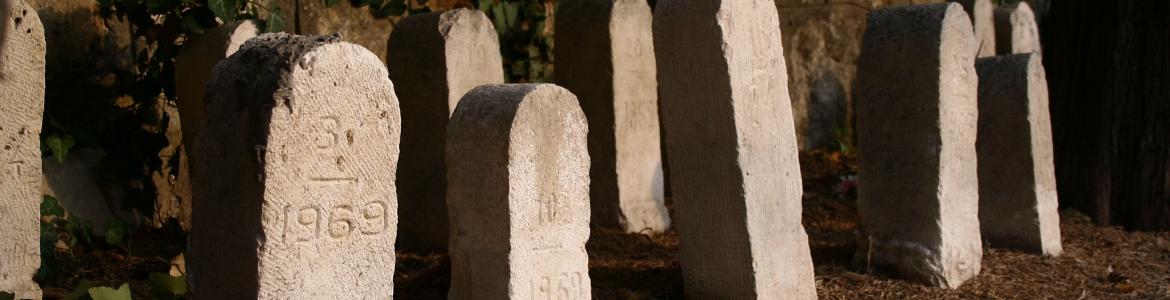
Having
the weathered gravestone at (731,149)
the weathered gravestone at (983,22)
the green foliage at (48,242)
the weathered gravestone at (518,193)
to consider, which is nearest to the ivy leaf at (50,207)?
the green foliage at (48,242)

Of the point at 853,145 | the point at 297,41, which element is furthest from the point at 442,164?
the point at 853,145

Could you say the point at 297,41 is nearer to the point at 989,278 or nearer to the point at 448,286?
the point at 448,286

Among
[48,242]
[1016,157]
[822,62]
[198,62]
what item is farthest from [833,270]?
[822,62]

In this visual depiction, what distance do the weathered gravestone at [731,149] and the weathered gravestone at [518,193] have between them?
0.62 meters

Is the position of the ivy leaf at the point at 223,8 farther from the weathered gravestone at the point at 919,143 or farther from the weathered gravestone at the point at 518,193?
the weathered gravestone at the point at 919,143

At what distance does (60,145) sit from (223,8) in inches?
34.3

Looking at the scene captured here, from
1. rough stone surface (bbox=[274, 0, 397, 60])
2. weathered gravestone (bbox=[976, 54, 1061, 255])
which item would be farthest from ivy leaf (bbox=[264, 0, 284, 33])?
weathered gravestone (bbox=[976, 54, 1061, 255])

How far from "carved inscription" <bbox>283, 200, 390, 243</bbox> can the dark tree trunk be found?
5.29 meters

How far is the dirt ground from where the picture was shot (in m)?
5.06

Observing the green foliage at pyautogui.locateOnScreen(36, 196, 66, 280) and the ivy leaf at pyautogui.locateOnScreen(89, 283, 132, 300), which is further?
the green foliage at pyautogui.locateOnScreen(36, 196, 66, 280)

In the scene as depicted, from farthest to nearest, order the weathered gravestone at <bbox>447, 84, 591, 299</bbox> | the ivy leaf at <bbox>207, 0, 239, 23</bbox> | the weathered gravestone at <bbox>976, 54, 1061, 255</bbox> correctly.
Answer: the weathered gravestone at <bbox>976, 54, 1061, 255</bbox> < the ivy leaf at <bbox>207, 0, 239, 23</bbox> < the weathered gravestone at <bbox>447, 84, 591, 299</bbox>

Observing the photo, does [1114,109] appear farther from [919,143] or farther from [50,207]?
[50,207]

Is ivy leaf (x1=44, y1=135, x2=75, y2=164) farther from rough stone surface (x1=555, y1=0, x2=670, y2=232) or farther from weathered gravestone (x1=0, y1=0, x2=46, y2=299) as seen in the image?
rough stone surface (x1=555, y1=0, x2=670, y2=232)

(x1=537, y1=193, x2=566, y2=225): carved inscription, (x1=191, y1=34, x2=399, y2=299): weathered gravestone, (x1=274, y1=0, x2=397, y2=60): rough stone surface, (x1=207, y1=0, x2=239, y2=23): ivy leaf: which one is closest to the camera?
(x1=191, y1=34, x2=399, y2=299): weathered gravestone
